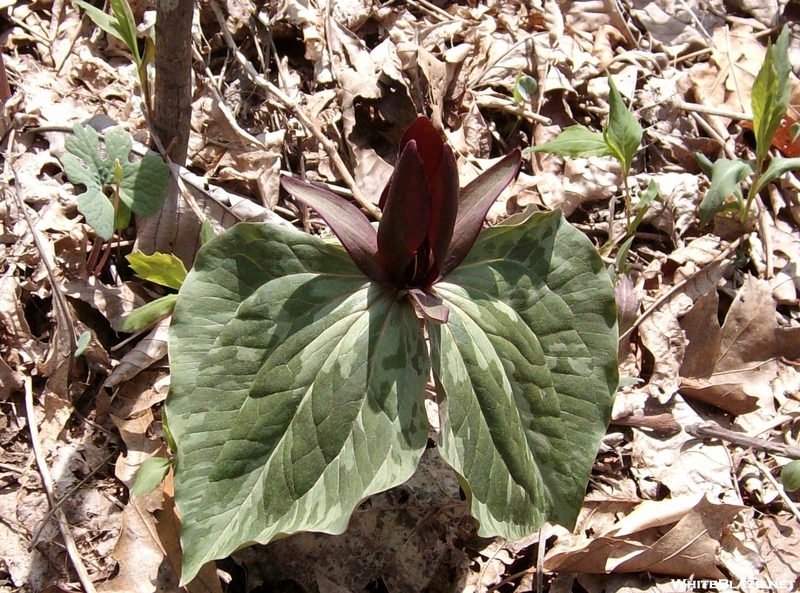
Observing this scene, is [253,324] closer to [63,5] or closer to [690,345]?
[690,345]

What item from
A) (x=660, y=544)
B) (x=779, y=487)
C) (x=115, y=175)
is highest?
(x=115, y=175)

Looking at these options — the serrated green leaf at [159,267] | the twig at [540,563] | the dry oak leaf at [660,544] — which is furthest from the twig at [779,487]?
the serrated green leaf at [159,267]

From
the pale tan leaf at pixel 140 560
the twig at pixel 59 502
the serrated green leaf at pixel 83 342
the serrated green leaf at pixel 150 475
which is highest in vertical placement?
the serrated green leaf at pixel 83 342

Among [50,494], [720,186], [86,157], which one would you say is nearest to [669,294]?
[720,186]

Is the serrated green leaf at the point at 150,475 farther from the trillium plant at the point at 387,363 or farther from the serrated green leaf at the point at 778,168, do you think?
the serrated green leaf at the point at 778,168

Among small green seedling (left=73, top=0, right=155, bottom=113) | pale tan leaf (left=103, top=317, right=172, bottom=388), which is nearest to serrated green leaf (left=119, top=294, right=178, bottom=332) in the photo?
pale tan leaf (left=103, top=317, right=172, bottom=388)

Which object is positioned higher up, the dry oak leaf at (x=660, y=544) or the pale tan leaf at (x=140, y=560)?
the pale tan leaf at (x=140, y=560)

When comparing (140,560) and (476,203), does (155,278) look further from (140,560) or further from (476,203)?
(476,203)
